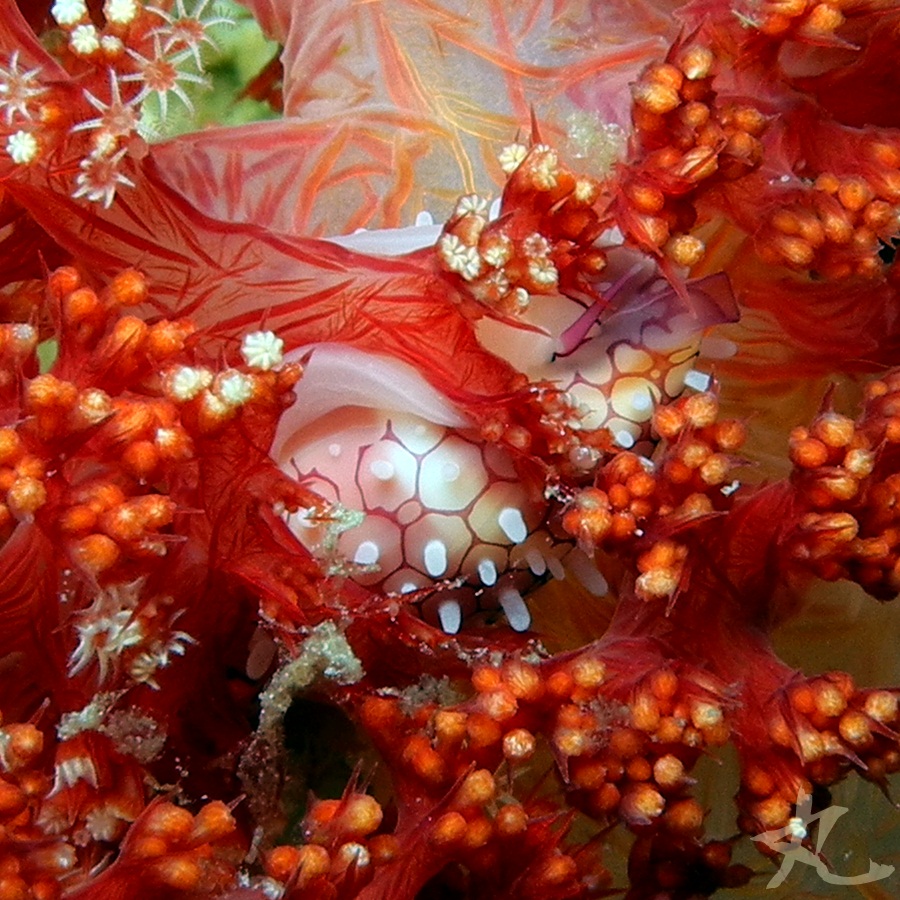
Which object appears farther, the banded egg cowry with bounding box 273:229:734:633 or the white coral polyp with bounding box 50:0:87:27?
the banded egg cowry with bounding box 273:229:734:633

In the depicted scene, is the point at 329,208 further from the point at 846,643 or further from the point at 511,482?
the point at 846,643

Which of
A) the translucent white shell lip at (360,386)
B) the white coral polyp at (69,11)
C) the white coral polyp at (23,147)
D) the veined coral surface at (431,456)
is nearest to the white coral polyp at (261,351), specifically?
the veined coral surface at (431,456)

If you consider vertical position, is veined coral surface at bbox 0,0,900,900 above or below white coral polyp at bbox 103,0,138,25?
below

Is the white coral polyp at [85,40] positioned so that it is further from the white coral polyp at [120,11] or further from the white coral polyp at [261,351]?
the white coral polyp at [261,351]

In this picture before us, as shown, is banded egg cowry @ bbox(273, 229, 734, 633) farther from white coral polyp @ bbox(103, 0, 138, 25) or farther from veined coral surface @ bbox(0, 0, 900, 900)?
white coral polyp @ bbox(103, 0, 138, 25)

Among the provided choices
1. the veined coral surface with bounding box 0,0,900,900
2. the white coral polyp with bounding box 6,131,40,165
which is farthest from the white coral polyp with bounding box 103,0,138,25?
the white coral polyp with bounding box 6,131,40,165

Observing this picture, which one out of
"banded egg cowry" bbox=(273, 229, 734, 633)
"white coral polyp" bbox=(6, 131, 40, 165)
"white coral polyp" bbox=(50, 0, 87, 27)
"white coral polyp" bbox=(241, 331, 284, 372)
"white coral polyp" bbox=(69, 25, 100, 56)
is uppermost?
"white coral polyp" bbox=(50, 0, 87, 27)

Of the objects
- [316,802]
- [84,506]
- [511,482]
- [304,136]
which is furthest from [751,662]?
[304,136]
